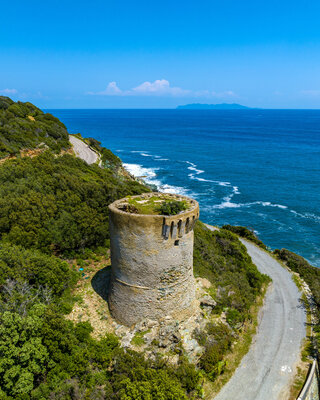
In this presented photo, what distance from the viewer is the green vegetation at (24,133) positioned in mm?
44375

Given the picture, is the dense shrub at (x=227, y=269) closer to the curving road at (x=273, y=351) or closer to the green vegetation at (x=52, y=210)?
the curving road at (x=273, y=351)

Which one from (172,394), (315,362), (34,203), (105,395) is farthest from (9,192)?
(315,362)

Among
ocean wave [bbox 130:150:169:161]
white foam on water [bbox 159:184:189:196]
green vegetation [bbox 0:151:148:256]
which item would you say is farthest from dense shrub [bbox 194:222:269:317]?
ocean wave [bbox 130:150:169:161]

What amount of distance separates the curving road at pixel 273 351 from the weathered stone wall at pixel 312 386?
3.64 ft

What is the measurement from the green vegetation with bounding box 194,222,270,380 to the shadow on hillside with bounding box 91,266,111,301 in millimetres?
8064

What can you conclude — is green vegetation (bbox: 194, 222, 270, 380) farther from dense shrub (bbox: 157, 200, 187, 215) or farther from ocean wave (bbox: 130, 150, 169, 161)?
ocean wave (bbox: 130, 150, 169, 161)

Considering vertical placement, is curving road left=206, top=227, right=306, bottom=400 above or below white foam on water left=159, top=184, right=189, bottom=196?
below

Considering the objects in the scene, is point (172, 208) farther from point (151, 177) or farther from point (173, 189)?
point (151, 177)

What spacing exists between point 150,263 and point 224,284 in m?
12.4

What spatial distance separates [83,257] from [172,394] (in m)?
14.9

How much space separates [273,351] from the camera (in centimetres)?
2147

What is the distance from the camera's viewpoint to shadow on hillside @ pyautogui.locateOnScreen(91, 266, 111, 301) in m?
21.3

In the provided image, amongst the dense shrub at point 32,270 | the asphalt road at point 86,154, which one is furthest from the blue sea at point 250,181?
the dense shrub at point 32,270

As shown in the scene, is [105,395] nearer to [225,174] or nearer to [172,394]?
[172,394]
